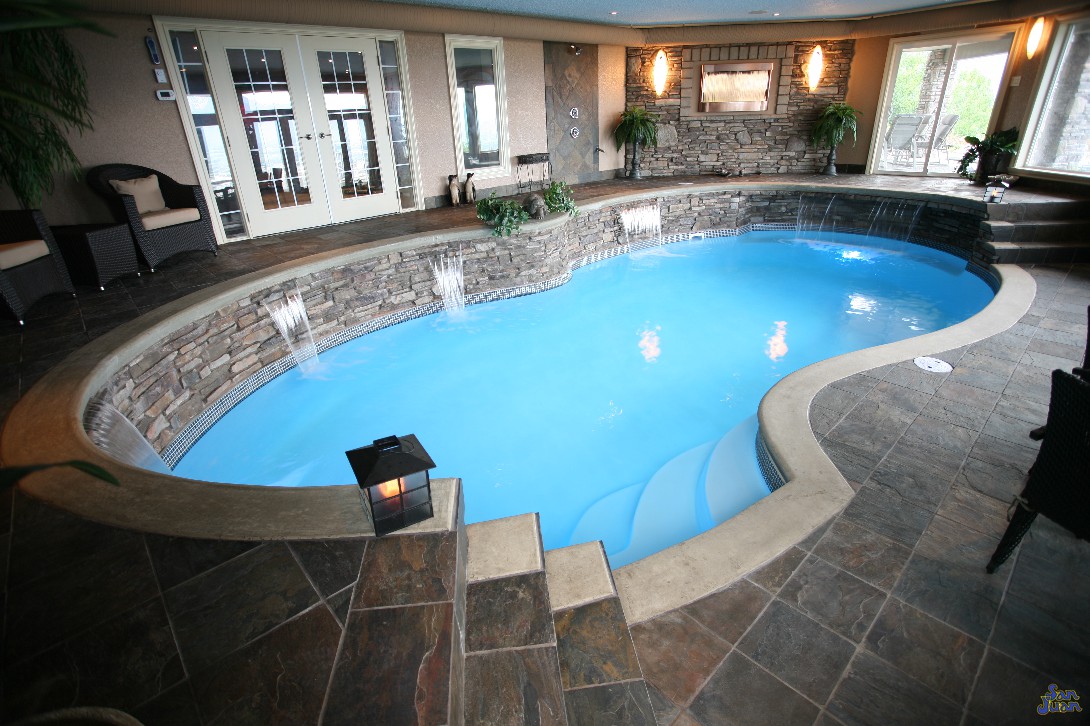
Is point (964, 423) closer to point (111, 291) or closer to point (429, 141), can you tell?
point (111, 291)

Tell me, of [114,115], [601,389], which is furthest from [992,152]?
[114,115]

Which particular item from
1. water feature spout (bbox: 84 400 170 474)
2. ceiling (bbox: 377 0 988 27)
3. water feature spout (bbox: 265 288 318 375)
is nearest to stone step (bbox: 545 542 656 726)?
water feature spout (bbox: 84 400 170 474)

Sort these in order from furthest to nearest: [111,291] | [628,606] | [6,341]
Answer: [111,291] < [6,341] < [628,606]

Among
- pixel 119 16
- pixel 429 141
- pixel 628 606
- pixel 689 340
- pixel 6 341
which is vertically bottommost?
pixel 689 340

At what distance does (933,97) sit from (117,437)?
1091cm

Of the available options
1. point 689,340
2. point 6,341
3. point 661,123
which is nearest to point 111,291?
point 6,341

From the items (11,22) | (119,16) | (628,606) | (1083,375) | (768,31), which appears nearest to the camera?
(11,22)

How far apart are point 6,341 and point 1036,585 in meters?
5.36

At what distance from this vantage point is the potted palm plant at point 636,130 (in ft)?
29.2

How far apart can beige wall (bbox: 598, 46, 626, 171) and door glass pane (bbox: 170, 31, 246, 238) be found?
5.80 meters

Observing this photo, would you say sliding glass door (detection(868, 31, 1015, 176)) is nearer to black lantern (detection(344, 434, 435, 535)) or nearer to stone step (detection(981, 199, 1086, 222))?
stone step (detection(981, 199, 1086, 222))

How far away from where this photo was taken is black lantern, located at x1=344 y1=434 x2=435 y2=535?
1.64 m

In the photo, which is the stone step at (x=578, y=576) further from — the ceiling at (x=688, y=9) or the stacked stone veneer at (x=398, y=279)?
the ceiling at (x=688, y=9)

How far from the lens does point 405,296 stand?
5418mm
